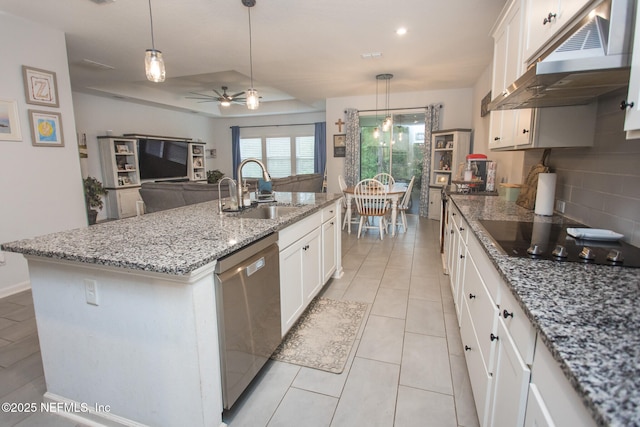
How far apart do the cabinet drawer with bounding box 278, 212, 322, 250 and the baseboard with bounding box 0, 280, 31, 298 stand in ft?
9.57

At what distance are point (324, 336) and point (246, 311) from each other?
867 mm

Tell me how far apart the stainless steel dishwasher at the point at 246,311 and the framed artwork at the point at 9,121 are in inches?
114

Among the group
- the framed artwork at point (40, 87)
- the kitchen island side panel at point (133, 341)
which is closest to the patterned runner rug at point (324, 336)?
the kitchen island side panel at point (133, 341)

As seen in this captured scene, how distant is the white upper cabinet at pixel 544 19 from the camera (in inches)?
52.6

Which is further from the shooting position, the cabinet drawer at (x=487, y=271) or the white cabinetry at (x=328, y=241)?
the white cabinetry at (x=328, y=241)

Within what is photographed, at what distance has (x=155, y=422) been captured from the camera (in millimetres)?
1407

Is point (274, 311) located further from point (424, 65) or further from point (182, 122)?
point (182, 122)

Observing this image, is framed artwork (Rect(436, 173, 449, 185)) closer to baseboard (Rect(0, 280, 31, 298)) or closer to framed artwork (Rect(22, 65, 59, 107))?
framed artwork (Rect(22, 65, 59, 107))

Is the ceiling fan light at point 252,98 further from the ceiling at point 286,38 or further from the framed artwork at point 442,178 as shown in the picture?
the framed artwork at point 442,178

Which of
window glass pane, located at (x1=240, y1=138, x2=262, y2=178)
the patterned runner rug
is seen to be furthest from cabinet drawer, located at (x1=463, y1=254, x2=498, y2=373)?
window glass pane, located at (x1=240, y1=138, x2=262, y2=178)

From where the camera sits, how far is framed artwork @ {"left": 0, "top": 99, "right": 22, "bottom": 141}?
286cm

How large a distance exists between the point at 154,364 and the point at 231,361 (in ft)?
1.04

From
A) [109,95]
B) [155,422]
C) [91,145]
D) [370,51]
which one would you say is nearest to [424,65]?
[370,51]

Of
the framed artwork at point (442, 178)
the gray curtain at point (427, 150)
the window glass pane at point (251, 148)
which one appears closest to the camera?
the framed artwork at point (442, 178)
